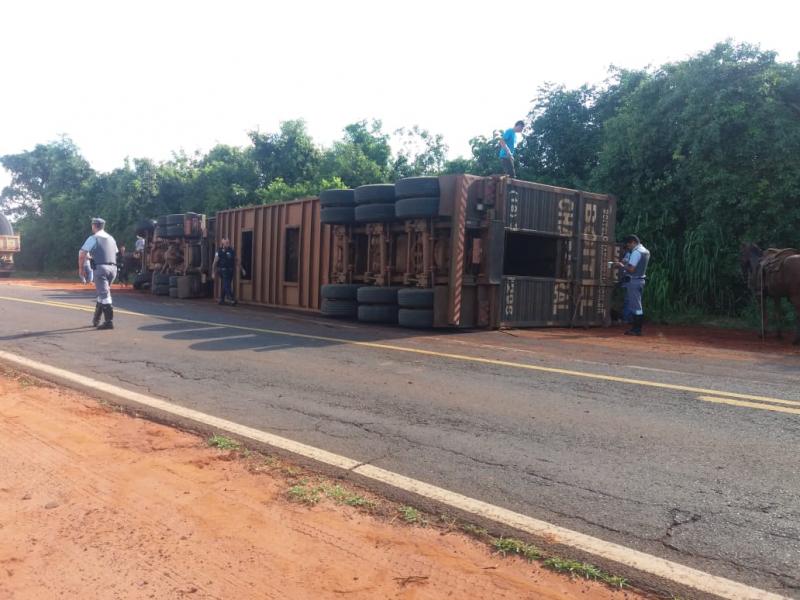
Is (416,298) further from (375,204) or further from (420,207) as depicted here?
(375,204)

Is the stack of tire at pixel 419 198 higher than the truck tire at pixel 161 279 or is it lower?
higher

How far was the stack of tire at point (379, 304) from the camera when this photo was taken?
1152cm

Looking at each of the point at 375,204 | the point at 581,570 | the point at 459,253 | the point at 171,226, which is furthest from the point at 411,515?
the point at 171,226

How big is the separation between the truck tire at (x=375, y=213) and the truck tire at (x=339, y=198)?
52 centimetres

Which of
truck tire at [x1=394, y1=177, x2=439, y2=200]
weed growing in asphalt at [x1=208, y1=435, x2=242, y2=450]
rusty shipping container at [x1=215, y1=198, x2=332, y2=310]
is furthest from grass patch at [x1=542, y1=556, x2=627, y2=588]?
rusty shipping container at [x1=215, y1=198, x2=332, y2=310]

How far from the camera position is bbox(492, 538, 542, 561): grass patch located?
278cm

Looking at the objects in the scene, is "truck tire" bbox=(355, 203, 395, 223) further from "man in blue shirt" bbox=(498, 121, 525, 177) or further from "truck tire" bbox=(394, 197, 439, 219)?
"man in blue shirt" bbox=(498, 121, 525, 177)

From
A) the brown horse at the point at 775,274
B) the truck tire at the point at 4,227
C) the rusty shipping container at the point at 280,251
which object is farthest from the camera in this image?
the truck tire at the point at 4,227

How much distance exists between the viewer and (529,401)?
215 inches

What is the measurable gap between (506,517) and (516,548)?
0.32 meters

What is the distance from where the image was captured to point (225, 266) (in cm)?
1617

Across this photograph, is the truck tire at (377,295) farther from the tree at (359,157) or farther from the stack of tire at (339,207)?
the tree at (359,157)

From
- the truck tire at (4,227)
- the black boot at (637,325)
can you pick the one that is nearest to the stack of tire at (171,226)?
the black boot at (637,325)

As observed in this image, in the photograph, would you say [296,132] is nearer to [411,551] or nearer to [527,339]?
[527,339]
